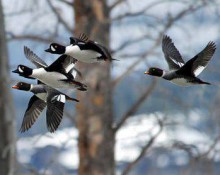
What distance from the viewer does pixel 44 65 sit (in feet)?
7.14

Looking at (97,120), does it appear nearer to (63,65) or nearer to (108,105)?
(108,105)

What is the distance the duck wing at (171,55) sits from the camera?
2.22m

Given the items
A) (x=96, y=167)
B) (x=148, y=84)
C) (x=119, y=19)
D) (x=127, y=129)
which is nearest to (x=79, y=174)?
(x=96, y=167)

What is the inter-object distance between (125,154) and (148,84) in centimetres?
173

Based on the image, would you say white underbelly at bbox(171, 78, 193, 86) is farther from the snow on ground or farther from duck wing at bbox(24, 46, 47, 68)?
the snow on ground

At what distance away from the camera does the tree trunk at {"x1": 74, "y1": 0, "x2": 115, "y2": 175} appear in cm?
1130

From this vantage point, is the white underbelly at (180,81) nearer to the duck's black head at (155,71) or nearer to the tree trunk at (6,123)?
the duck's black head at (155,71)

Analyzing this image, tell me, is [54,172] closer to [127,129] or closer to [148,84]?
[127,129]

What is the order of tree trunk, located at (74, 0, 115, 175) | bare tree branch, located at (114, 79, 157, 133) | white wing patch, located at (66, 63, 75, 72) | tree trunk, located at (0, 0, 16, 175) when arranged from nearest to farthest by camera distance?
white wing patch, located at (66, 63, 75, 72), tree trunk, located at (0, 0, 16, 175), bare tree branch, located at (114, 79, 157, 133), tree trunk, located at (74, 0, 115, 175)

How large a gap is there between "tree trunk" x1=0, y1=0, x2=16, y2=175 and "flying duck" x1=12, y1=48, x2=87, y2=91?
27.3ft

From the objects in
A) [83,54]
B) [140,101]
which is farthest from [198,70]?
[140,101]

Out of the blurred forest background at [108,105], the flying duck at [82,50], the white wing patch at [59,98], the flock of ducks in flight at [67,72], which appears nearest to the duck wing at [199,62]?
the flock of ducks in flight at [67,72]

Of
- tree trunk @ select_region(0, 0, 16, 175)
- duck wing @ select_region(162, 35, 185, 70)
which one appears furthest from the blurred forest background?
duck wing @ select_region(162, 35, 185, 70)

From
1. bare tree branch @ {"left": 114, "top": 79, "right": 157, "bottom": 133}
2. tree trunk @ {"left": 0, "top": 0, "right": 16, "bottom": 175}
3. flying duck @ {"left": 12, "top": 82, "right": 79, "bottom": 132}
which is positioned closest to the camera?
flying duck @ {"left": 12, "top": 82, "right": 79, "bottom": 132}
